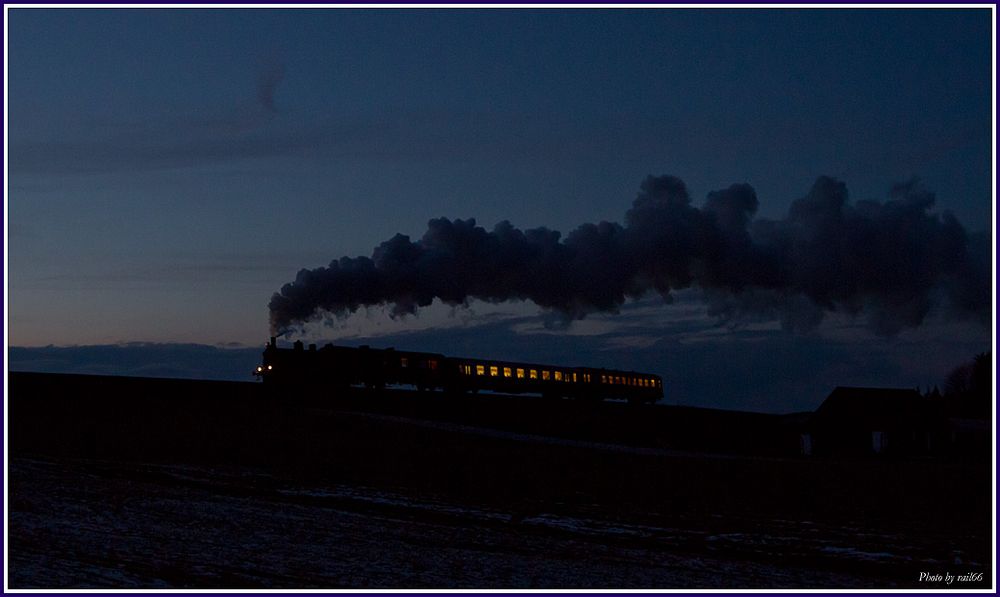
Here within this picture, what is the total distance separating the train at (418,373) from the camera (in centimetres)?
4828

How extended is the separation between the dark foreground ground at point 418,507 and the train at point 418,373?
1244 centimetres

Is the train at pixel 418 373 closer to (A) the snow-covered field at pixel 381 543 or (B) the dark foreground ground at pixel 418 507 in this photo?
(B) the dark foreground ground at pixel 418 507

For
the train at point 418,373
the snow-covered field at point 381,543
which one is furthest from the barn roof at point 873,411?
the snow-covered field at point 381,543

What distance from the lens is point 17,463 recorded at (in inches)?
766

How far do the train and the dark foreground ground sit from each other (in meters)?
12.4

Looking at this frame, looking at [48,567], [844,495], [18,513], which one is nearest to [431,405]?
[844,495]

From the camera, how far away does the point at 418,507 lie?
1791 centimetres

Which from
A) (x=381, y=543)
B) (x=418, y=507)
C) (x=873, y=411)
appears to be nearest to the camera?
(x=381, y=543)

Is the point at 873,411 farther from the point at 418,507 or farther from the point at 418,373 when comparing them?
the point at 418,507

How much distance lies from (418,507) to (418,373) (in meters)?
33.8

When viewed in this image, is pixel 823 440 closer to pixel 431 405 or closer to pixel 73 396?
pixel 431 405

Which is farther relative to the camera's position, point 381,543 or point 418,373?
point 418,373

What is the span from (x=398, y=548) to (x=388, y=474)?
8.76 m

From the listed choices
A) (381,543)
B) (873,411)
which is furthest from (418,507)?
(873,411)
